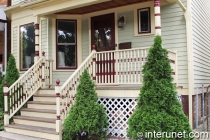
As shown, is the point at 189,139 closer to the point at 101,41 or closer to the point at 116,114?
the point at 116,114

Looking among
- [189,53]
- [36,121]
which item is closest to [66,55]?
[36,121]

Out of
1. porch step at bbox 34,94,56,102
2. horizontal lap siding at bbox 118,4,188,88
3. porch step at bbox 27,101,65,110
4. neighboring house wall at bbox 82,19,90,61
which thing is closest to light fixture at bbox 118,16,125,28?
horizontal lap siding at bbox 118,4,188,88

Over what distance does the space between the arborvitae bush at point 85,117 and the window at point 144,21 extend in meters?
2.59

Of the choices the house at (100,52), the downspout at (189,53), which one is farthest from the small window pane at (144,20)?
the downspout at (189,53)

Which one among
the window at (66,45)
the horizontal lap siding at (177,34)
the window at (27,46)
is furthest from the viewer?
the window at (27,46)

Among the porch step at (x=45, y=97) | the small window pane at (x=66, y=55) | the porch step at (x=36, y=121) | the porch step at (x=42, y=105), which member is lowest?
the porch step at (x=36, y=121)

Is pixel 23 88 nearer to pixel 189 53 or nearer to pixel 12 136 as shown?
pixel 12 136

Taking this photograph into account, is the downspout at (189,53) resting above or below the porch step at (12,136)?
above

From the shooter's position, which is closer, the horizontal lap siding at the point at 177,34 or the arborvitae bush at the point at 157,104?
the arborvitae bush at the point at 157,104

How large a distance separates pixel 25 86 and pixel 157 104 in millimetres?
Result: 4428

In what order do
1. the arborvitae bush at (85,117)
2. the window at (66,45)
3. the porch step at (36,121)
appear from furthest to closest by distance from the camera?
the window at (66,45) → the porch step at (36,121) → the arborvitae bush at (85,117)

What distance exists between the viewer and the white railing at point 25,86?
681 centimetres

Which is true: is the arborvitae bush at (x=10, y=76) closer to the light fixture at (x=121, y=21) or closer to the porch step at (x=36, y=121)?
the porch step at (x=36, y=121)

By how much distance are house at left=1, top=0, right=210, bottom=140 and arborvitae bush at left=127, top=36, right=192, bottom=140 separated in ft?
3.17
